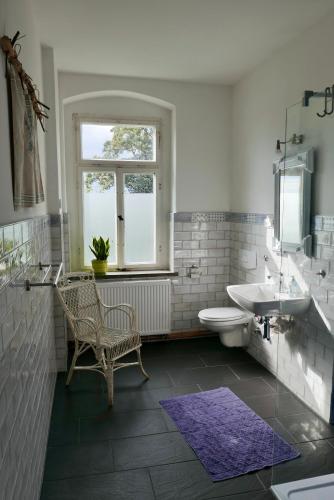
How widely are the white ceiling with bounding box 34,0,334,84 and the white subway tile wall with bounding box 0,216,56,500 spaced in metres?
1.57

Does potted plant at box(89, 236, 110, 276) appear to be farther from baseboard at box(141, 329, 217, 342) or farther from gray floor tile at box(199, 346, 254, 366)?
gray floor tile at box(199, 346, 254, 366)

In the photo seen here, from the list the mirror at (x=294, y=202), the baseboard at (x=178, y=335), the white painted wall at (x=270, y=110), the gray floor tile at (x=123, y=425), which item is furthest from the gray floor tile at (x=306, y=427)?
the baseboard at (x=178, y=335)

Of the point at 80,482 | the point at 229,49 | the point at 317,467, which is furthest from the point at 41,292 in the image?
the point at 229,49

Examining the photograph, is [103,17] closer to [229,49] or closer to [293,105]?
[229,49]

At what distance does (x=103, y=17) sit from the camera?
2.65 m

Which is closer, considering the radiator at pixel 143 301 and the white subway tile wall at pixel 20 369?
the white subway tile wall at pixel 20 369

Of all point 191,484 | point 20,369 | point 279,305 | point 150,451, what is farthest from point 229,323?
point 20,369

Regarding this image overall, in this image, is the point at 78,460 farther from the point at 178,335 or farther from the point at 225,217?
the point at 225,217

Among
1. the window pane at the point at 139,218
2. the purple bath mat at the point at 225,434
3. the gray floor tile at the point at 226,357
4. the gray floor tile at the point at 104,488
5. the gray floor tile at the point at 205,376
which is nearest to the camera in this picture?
the gray floor tile at the point at 104,488

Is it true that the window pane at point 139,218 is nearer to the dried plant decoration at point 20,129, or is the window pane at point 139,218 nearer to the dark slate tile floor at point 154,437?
the dark slate tile floor at point 154,437

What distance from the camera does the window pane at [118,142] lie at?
401 centimetres

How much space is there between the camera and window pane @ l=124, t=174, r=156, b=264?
4.18 meters

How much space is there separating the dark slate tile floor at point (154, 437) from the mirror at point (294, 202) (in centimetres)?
118

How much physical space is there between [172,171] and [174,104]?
69 cm
